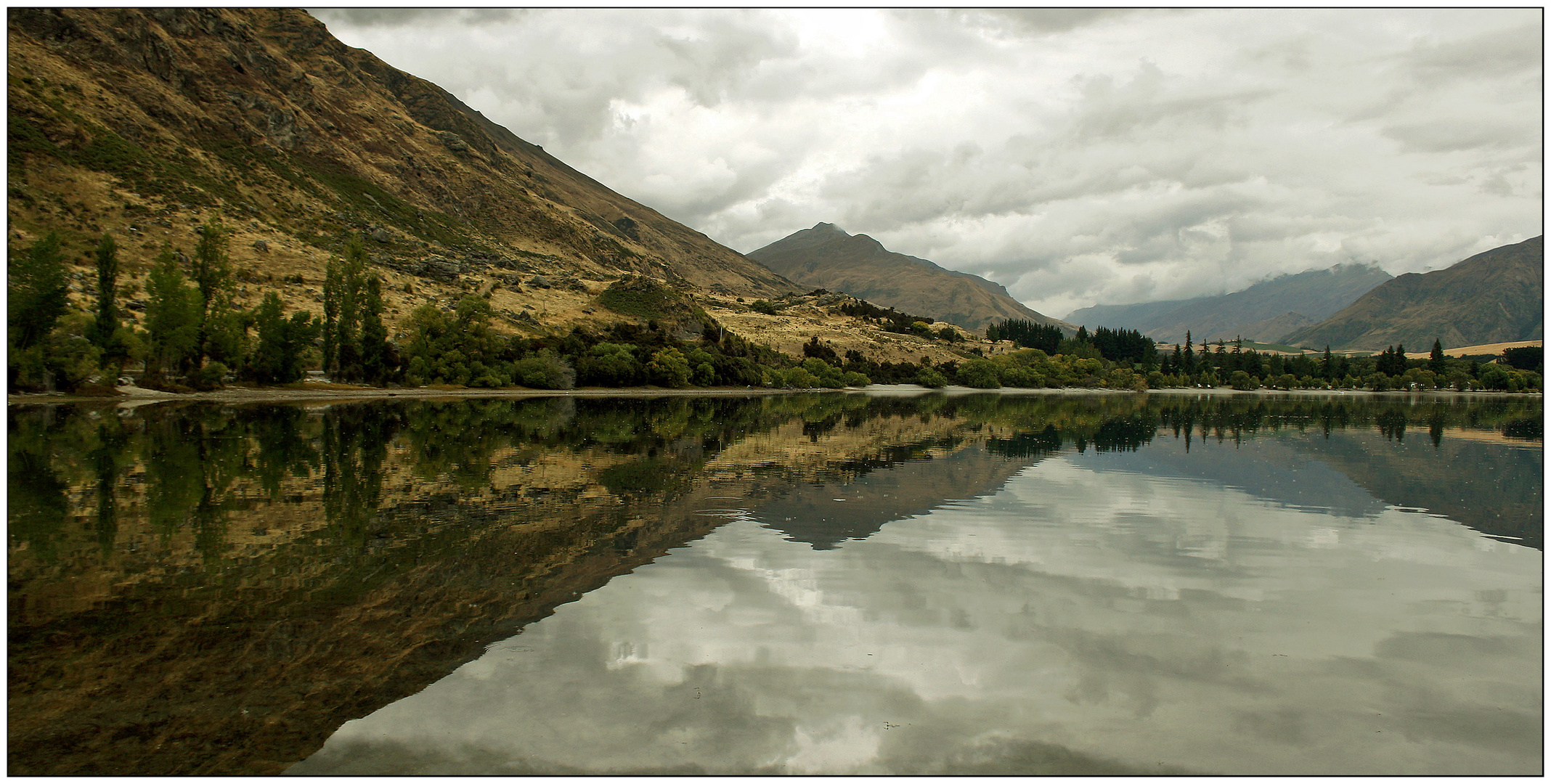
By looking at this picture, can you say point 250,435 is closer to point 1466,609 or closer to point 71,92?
point 1466,609

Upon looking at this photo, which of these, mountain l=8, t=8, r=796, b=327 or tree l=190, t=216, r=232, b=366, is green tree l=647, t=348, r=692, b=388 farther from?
tree l=190, t=216, r=232, b=366

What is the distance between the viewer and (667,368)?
371ft

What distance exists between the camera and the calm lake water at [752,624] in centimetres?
745


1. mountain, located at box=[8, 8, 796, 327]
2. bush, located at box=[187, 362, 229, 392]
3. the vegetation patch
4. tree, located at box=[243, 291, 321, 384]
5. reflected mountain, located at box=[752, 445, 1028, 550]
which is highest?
mountain, located at box=[8, 8, 796, 327]

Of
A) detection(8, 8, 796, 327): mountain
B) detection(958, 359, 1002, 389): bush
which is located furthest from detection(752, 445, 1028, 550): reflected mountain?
detection(958, 359, 1002, 389): bush

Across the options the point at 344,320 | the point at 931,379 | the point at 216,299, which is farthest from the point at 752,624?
the point at 931,379

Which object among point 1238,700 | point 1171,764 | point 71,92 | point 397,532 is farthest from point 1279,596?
point 71,92

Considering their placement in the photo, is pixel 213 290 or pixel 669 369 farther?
pixel 669 369

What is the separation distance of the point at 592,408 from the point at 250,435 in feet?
112

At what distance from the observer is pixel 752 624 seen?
1061cm

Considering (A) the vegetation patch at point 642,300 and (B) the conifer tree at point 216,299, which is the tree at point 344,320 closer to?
(B) the conifer tree at point 216,299

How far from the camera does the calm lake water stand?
745 centimetres

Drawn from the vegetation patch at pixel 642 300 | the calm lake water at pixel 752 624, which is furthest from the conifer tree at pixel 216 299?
the vegetation patch at pixel 642 300

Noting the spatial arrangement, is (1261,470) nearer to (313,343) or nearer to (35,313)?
(35,313)
